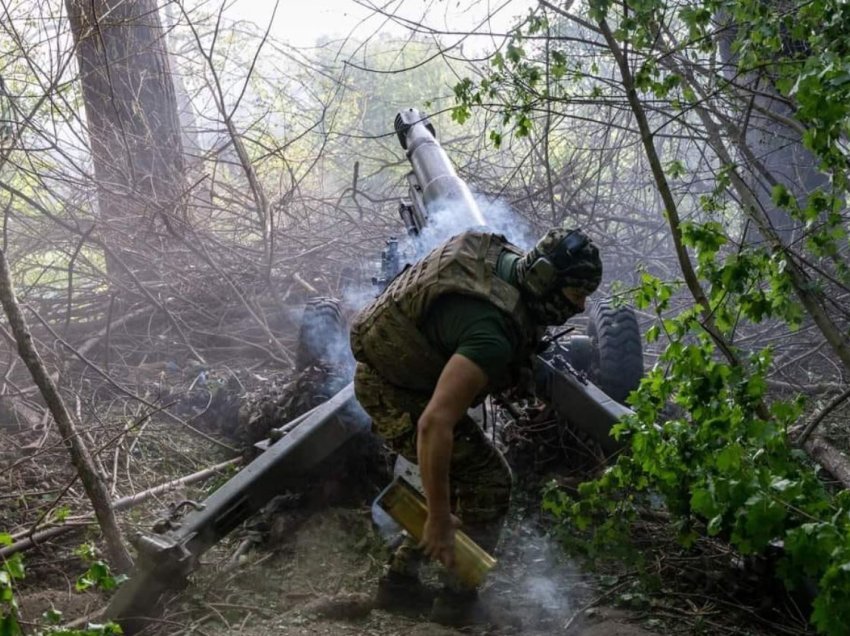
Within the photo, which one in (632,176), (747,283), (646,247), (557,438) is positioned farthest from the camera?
(632,176)

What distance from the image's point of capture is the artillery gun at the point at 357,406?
3881 mm

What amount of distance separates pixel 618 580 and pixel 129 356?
5199mm

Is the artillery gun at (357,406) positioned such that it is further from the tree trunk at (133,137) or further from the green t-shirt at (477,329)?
the tree trunk at (133,137)

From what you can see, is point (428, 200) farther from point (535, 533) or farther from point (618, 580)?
Result: point (618, 580)

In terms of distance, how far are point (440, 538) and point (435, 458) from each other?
396 millimetres

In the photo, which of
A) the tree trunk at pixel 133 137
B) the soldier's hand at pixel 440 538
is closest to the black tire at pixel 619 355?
the soldier's hand at pixel 440 538

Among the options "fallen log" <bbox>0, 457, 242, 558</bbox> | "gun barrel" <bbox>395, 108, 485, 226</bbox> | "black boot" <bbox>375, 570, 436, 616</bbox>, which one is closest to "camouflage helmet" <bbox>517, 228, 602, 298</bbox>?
"black boot" <bbox>375, 570, 436, 616</bbox>

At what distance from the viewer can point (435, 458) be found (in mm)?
3309

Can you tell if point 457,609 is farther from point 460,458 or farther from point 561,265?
point 561,265

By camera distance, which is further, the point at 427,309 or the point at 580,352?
the point at 580,352

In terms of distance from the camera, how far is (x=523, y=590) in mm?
4270

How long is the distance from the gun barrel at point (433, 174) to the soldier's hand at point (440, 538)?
222 cm

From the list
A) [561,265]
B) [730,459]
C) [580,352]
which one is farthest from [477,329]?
[580,352]

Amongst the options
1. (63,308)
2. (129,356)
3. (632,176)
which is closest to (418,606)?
(129,356)
